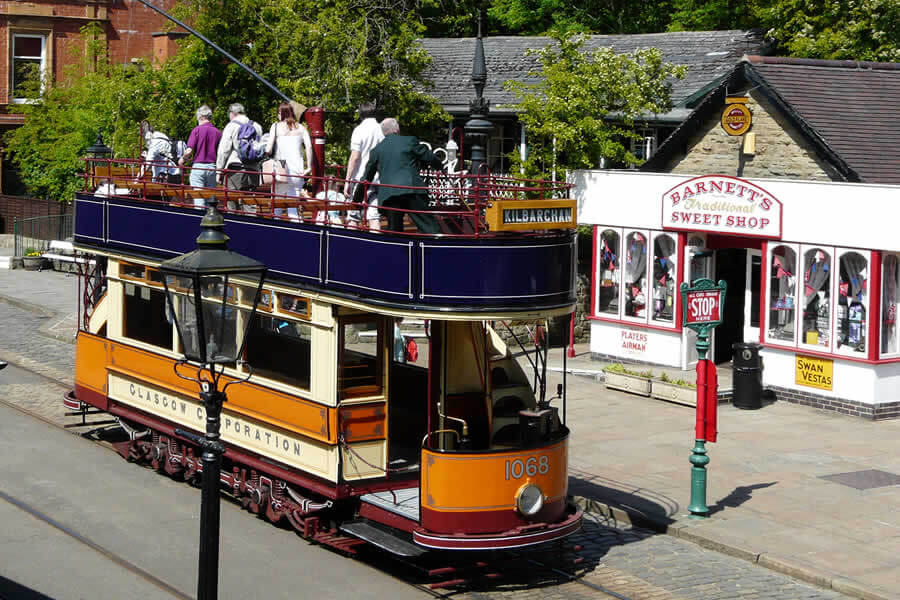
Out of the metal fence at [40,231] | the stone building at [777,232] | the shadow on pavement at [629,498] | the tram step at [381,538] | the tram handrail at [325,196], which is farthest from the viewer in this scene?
the metal fence at [40,231]

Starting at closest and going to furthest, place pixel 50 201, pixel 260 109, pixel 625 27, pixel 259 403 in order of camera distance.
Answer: pixel 259 403, pixel 260 109, pixel 50 201, pixel 625 27

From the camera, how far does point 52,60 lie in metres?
46.5

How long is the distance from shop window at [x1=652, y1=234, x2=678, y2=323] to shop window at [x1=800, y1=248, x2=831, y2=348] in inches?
111

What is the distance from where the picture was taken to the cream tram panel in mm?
A: 13453

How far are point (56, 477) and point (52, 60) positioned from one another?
32.5 meters

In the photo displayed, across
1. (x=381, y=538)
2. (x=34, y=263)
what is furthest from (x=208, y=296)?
(x=34, y=263)

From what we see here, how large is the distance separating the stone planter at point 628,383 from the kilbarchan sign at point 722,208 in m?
2.89

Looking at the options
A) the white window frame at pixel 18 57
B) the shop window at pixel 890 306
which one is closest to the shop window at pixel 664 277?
the shop window at pixel 890 306

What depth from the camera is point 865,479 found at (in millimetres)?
17062

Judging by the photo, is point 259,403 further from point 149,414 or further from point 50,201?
point 50,201

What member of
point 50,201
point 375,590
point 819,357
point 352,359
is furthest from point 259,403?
point 50,201

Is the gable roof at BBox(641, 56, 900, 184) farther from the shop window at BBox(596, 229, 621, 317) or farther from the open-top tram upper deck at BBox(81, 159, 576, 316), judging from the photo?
the open-top tram upper deck at BBox(81, 159, 576, 316)

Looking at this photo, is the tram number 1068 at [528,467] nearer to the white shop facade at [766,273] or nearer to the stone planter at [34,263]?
the white shop facade at [766,273]

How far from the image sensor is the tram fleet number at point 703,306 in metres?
14.9
